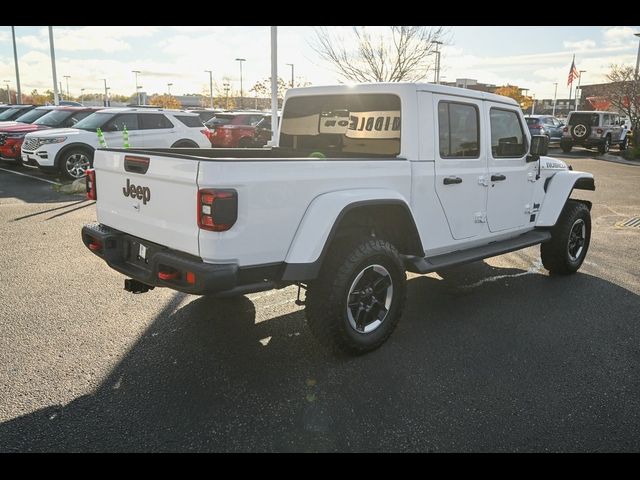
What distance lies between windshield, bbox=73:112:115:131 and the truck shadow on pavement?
8.99m

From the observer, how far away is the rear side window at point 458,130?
4.25m

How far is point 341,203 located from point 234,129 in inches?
635

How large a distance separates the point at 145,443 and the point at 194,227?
3.99ft

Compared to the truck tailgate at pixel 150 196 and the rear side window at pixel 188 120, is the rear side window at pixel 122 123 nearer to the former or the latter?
the rear side window at pixel 188 120

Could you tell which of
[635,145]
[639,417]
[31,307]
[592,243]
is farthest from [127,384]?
[635,145]

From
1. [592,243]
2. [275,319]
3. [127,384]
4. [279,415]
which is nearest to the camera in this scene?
[279,415]

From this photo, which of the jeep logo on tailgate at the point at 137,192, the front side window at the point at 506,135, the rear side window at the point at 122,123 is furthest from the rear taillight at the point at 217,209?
the rear side window at the point at 122,123

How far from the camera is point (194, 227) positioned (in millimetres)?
3041

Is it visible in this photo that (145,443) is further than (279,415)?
No

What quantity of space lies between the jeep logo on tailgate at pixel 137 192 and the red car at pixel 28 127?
11429mm

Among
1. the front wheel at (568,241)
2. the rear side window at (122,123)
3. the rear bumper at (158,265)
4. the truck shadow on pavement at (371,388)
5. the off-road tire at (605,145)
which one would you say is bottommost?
the truck shadow on pavement at (371,388)

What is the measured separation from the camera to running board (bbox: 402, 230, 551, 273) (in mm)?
4047

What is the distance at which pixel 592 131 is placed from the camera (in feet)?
78.6
